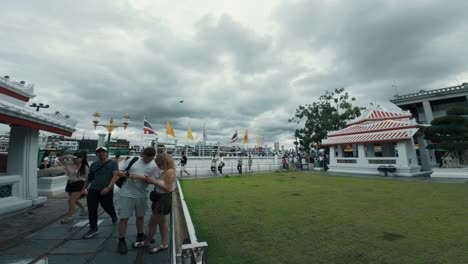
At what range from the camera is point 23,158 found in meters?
6.19

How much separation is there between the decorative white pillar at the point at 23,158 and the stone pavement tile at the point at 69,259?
4.56 metres

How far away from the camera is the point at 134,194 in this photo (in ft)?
10.9

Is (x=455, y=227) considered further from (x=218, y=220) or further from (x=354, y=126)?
(x=354, y=126)

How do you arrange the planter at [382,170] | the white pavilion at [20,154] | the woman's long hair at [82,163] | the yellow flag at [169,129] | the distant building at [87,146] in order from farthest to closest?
1. the distant building at [87,146]
2. the yellow flag at [169,129]
3. the planter at [382,170]
4. the white pavilion at [20,154]
5. the woman's long hair at [82,163]

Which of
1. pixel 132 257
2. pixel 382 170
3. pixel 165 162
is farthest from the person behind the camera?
pixel 382 170

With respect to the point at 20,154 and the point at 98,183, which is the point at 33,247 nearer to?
the point at 98,183

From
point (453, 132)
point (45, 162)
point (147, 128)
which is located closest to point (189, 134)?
point (147, 128)

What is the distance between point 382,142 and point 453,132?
3920mm

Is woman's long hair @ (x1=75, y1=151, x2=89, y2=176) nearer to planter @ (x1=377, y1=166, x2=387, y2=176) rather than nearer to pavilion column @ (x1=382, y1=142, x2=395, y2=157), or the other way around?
planter @ (x1=377, y1=166, x2=387, y2=176)

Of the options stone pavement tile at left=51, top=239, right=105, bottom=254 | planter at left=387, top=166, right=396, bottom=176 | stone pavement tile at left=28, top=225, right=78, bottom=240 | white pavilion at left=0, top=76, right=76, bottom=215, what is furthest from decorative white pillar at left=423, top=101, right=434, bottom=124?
white pavilion at left=0, top=76, right=76, bottom=215

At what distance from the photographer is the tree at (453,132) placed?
12.7 metres

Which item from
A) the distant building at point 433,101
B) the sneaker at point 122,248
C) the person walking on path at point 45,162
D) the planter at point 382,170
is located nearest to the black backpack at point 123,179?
the sneaker at point 122,248

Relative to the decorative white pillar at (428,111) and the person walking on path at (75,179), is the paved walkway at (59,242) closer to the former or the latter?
the person walking on path at (75,179)

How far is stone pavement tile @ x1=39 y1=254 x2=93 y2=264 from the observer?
306 cm
